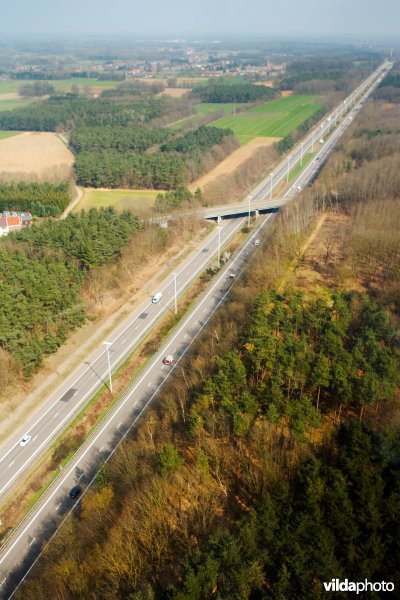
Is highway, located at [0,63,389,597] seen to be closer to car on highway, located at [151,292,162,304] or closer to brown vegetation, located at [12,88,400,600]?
car on highway, located at [151,292,162,304]

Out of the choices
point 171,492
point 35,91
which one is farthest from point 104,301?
point 35,91

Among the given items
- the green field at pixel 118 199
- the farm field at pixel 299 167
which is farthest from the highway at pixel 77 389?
the farm field at pixel 299 167

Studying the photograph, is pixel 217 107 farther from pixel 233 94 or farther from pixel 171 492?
pixel 171 492

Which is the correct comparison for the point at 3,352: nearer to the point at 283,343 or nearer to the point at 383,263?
the point at 283,343

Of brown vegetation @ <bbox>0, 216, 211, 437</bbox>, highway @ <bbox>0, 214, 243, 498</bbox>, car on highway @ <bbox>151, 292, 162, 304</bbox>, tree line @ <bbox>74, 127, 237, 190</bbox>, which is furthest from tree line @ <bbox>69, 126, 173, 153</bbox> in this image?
car on highway @ <bbox>151, 292, 162, 304</bbox>

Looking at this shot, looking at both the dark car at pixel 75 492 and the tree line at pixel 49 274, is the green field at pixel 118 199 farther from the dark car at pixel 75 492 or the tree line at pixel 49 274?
the dark car at pixel 75 492

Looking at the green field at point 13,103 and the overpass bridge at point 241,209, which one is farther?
the green field at point 13,103
